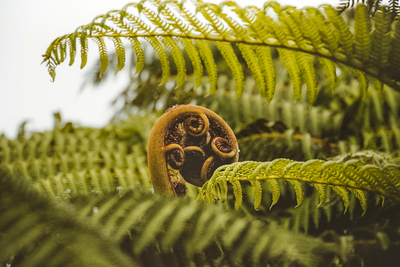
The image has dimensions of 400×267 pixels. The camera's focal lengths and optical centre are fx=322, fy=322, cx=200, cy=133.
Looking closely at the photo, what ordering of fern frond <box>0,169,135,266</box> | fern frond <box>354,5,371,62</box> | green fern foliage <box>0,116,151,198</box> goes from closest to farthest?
1. fern frond <box>0,169,135,266</box>
2. fern frond <box>354,5,371,62</box>
3. green fern foliage <box>0,116,151,198</box>

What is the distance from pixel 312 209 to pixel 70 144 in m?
0.90

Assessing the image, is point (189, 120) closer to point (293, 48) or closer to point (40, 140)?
point (293, 48)

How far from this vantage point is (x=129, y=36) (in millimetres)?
538

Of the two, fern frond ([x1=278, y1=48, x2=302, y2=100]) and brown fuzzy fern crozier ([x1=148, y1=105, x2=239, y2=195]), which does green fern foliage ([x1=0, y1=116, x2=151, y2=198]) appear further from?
fern frond ([x1=278, y1=48, x2=302, y2=100])

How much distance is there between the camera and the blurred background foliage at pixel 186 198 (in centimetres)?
31

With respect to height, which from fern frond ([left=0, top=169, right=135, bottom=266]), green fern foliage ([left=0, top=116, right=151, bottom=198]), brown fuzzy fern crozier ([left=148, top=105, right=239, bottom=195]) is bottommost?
green fern foliage ([left=0, top=116, right=151, bottom=198])

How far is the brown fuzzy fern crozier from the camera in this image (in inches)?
19.8

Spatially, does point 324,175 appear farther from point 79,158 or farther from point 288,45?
point 79,158

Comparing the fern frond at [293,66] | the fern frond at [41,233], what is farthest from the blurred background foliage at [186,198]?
the fern frond at [293,66]

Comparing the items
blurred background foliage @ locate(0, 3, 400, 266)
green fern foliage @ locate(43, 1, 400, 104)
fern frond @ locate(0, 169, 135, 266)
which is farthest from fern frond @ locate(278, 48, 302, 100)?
fern frond @ locate(0, 169, 135, 266)

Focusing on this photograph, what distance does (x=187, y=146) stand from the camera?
0.54m

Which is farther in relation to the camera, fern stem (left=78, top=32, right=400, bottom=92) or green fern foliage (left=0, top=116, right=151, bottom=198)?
green fern foliage (left=0, top=116, right=151, bottom=198)

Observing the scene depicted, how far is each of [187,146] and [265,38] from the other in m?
0.22

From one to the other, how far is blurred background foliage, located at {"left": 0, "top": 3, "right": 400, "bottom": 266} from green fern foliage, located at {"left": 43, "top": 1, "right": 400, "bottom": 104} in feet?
0.26
